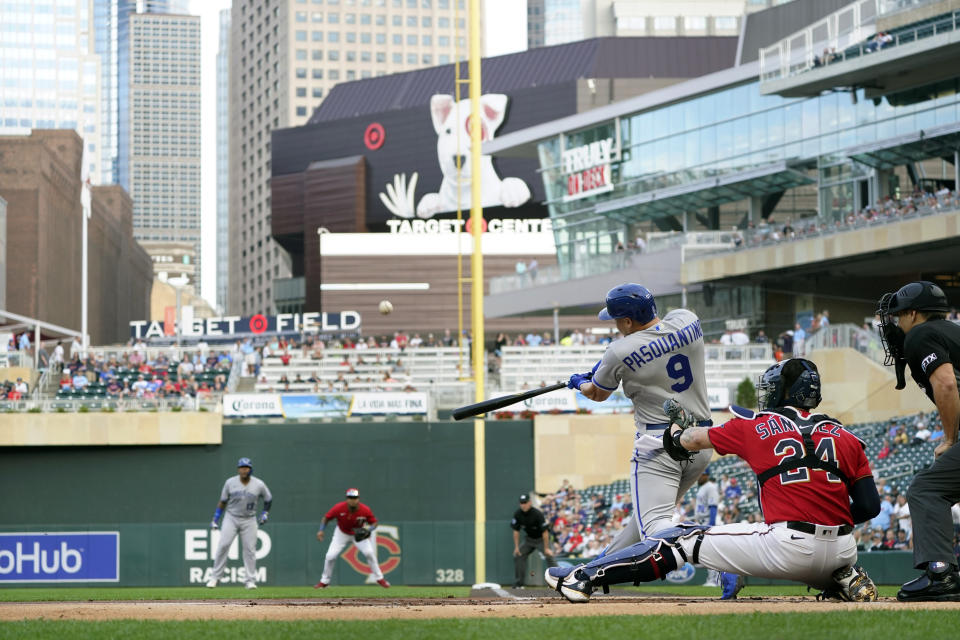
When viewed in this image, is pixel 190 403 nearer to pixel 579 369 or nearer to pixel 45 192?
pixel 579 369

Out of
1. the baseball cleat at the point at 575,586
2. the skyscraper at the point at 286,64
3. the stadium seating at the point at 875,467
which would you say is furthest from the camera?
the skyscraper at the point at 286,64

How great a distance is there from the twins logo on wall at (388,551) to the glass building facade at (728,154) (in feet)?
66.3

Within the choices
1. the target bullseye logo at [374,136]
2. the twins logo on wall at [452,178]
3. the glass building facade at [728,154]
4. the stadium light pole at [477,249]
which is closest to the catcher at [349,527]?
the stadium light pole at [477,249]

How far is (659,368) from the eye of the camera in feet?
27.0

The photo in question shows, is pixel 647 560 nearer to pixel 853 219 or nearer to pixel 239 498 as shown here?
pixel 239 498

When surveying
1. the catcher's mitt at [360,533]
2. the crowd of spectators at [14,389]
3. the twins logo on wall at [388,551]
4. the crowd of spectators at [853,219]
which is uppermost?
the crowd of spectators at [853,219]

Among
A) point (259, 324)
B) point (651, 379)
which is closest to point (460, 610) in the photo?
point (651, 379)

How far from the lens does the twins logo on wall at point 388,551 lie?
2544 centimetres

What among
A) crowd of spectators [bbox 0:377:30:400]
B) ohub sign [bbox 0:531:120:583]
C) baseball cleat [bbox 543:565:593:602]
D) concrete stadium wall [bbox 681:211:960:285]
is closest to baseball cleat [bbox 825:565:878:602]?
baseball cleat [bbox 543:565:593:602]

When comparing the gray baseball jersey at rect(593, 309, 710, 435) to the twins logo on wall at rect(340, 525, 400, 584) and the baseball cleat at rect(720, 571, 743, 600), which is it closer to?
the baseball cleat at rect(720, 571, 743, 600)

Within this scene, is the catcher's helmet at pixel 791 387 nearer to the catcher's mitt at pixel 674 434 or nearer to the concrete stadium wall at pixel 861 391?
the catcher's mitt at pixel 674 434

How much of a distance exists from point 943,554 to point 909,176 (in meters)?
34.4

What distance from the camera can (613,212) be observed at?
50.9 metres

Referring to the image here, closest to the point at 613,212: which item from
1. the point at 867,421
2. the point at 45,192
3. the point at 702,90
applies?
the point at 702,90
